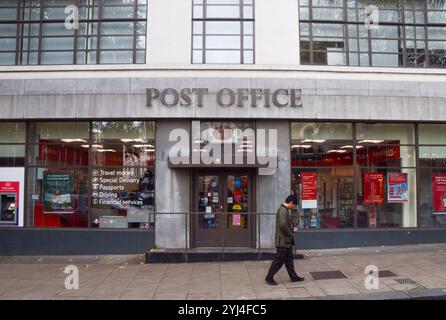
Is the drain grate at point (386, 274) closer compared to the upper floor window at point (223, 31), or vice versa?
the drain grate at point (386, 274)

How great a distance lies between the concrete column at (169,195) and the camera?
12.6 meters

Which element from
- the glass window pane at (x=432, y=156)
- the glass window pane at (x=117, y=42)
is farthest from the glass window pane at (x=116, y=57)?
the glass window pane at (x=432, y=156)

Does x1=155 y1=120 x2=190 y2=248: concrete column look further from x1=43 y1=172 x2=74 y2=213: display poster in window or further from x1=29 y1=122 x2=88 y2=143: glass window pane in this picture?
x1=43 y1=172 x2=74 y2=213: display poster in window

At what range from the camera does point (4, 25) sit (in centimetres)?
1358

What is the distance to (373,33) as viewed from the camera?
13359 mm

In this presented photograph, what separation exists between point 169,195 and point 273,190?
293 centimetres

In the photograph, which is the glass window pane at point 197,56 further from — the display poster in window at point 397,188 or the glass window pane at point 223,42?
the display poster in window at point 397,188

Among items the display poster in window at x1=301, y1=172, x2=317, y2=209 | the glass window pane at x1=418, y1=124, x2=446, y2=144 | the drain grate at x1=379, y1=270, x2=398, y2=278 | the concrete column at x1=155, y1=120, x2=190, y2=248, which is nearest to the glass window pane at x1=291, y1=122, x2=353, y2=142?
the display poster in window at x1=301, y1=172, x2=317, y2=209

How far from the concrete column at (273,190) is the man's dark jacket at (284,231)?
3.55 meters

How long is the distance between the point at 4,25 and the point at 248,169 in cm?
856

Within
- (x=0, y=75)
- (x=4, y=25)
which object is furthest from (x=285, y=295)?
(x=4, y=25)

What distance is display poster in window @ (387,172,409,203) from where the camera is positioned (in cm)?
1320

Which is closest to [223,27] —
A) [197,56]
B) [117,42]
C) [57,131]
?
[197,56]

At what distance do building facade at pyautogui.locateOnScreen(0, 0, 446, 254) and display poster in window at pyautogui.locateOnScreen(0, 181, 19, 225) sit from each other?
0.03 meters
